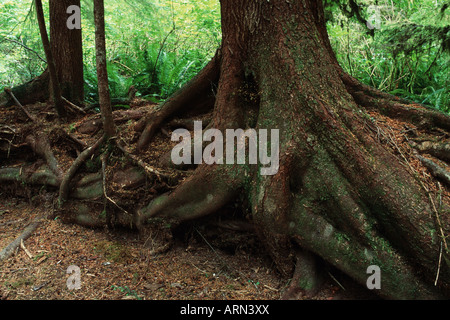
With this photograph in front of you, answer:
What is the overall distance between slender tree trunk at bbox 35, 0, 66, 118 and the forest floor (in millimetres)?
1724

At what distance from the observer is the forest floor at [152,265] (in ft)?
9.43

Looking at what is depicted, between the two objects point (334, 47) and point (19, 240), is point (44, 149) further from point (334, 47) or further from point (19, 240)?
point (334, 47)

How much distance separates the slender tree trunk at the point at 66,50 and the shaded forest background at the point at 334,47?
506 millimetres

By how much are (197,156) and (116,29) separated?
8.34 meters

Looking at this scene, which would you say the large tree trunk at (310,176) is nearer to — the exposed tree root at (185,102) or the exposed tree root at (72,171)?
the exposed tree root at (185,102)

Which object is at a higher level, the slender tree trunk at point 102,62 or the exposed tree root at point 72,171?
the slender tree trunk at point 102,62

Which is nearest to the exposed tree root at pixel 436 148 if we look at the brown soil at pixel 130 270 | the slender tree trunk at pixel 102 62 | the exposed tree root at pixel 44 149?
the brown soil at pixel 130 270

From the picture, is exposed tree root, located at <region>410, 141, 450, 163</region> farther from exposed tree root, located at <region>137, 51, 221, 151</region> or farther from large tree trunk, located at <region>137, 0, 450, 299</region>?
exposed tree root, located at <region>137, 51, 221, 151</region>

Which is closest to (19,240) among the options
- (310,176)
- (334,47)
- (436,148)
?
(310,176)

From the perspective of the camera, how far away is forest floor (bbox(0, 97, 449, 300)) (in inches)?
113

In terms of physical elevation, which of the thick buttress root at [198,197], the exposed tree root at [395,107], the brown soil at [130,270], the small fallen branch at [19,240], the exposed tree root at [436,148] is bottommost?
the brown soil at [130,270]

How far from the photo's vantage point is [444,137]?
3.33 metres

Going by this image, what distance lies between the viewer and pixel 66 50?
5.17 metres

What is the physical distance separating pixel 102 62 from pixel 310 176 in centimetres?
241
